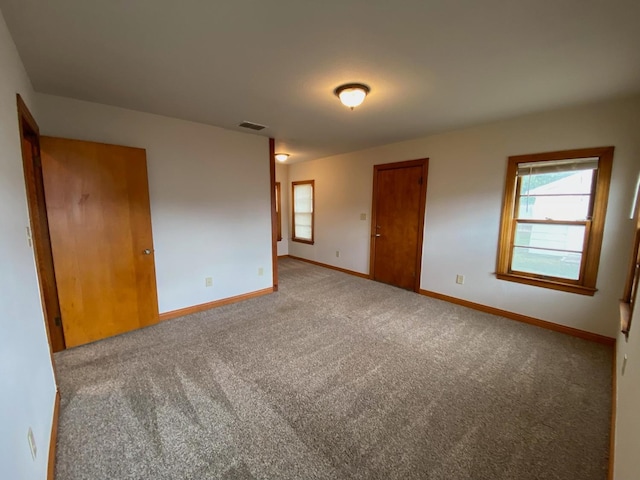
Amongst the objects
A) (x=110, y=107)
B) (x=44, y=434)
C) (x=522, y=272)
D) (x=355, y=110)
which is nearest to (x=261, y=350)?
(x=44, y=434)

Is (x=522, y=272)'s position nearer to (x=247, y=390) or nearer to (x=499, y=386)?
(x=499, y=386)

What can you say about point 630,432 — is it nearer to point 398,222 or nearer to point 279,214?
point 398,222

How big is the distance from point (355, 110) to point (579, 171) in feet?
7.92

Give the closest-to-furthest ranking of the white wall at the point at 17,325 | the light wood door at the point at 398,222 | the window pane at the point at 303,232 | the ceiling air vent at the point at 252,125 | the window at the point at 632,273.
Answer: the white wall at the point at 17,325, the window at the point at 632,273, the ceiling air vent at the point at 252,125, the light wood door at the point at 398,222, the window pane at the point at 303,232

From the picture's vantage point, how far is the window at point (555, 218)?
2.60 m

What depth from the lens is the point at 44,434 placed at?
1.35 m

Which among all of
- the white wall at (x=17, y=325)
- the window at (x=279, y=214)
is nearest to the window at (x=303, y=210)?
the window at (x=279, y=214)

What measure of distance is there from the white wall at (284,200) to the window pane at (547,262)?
4791 mm

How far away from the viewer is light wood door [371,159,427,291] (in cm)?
401

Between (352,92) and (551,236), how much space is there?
8.88 ft

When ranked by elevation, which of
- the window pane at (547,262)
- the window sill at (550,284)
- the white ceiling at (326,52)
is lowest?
the window sill at (550,284)

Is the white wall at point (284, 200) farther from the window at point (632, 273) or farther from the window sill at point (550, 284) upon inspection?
the window at point (632, 273)

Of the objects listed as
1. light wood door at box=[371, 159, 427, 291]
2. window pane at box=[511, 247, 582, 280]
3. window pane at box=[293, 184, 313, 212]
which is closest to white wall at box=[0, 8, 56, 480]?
light wood door at box=[371, 159, 427, 291]

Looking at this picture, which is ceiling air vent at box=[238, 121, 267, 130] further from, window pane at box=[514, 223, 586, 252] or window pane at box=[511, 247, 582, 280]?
window pane at box=[511, 247, 582, 280]
